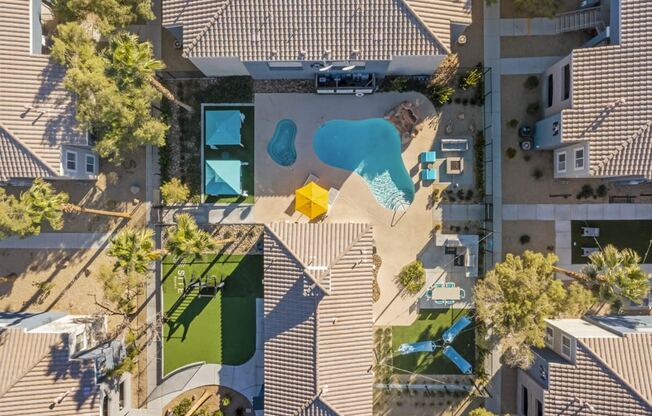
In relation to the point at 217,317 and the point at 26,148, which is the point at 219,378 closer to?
the point at 217,317

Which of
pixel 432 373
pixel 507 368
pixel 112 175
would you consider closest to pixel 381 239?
pixel 432 373

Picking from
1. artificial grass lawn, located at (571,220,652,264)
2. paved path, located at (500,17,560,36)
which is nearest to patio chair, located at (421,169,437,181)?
paved path, located at (500,17,560,36)

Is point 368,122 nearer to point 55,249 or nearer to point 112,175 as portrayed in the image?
point 112,175

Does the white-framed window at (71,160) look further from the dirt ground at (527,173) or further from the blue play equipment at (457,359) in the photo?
the dirt ground at (527,173)

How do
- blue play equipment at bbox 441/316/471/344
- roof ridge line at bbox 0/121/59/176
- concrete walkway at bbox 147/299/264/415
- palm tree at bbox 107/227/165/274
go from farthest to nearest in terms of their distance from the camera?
concrete walkway at bbox 147/299/264/415 → blue play equipment at bbox 441/316/471/344 → roof ridge line at bbox 0/121/59/176 → palm tree at bbox 107/227/165/274

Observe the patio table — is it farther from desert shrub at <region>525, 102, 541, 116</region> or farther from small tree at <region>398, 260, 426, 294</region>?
desert shrub at <region>525, 102, 541, 116</region>

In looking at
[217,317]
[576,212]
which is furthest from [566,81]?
[217,317]
